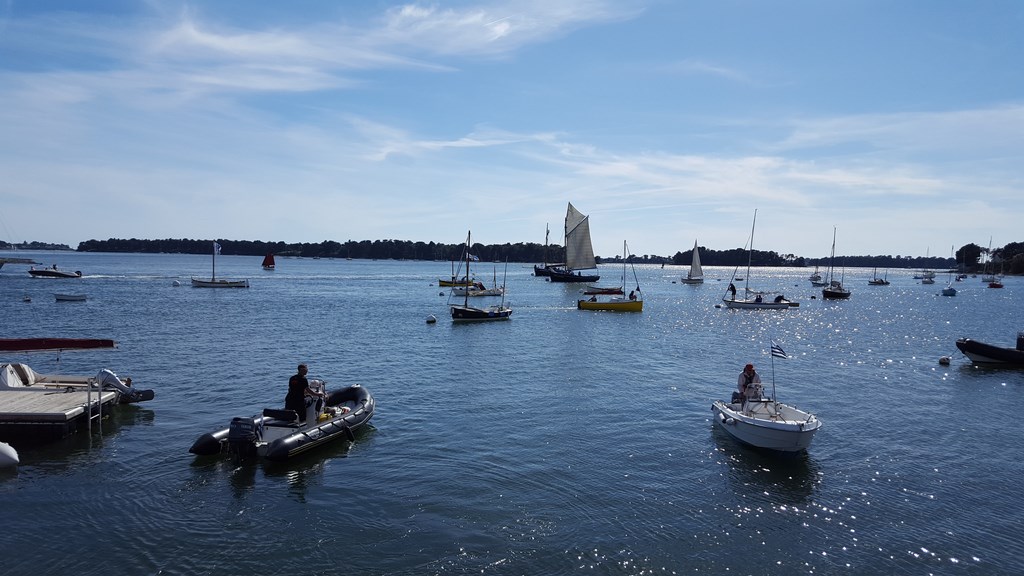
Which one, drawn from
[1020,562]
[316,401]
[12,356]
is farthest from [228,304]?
[1020,562]

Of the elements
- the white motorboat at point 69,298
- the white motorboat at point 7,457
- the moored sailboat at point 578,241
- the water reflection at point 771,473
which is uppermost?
the moored sailboat at point 578,241

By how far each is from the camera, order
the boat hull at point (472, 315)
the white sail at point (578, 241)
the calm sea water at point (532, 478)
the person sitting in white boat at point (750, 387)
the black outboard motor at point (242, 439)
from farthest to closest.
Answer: the white sail at point (578, 241)
the boat hull at point (472, 315)
the person sitting in white boat at point (750, 387)
the black outboard motor at point (242, 439)
the calm sea water at point (532, 478)

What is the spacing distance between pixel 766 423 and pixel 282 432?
1570 centimetres

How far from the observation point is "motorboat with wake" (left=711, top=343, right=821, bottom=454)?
19953 mm

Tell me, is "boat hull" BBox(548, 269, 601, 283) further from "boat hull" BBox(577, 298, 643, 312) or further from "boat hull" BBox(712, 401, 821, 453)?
"boat hull" BBox(712, 401, 821, 453)

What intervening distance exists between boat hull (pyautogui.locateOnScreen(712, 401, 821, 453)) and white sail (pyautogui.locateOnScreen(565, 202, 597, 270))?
9783 cm

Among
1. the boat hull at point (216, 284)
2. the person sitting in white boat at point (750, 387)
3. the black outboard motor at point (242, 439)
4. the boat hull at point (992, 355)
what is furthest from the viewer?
the boat hull at point (216, 284)

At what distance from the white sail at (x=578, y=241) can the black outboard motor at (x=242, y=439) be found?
10355cm

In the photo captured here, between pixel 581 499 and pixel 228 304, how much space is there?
7000 cm

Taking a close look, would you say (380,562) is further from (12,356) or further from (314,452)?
(12,356)

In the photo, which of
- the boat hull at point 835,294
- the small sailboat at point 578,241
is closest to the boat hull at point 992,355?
the boat hull at point 835,294

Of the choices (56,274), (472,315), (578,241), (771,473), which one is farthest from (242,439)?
(56,274)

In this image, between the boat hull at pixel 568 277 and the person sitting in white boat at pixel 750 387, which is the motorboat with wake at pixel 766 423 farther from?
the boat hull at pixel 568 277

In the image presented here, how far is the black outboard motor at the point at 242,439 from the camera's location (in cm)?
1872
